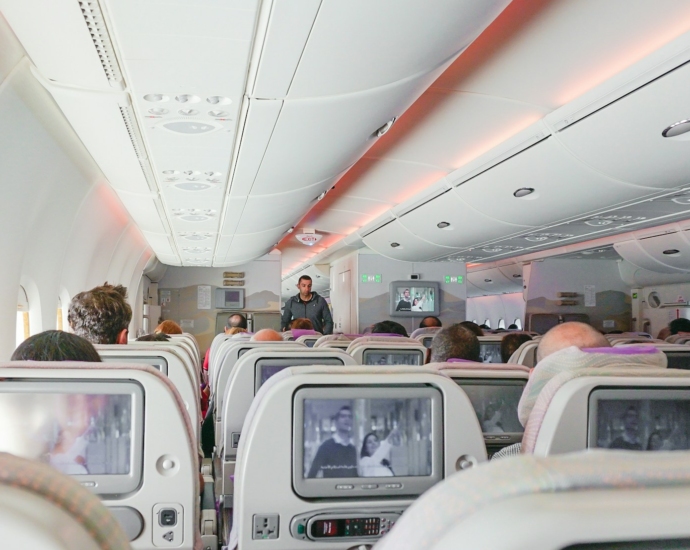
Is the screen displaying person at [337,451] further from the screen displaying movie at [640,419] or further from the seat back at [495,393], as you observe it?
the seat back at [495,393]

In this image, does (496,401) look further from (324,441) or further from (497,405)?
(324,441)

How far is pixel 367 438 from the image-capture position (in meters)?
2.24

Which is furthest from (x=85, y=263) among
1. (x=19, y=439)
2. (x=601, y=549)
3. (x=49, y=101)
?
(x=601, y=549)

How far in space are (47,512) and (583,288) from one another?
50.5 feet

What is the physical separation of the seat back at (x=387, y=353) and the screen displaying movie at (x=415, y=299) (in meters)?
8.74

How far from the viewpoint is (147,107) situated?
4.13m

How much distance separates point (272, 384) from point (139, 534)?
Answer: 2.21 feet

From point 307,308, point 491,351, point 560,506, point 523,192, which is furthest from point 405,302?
point 560,506

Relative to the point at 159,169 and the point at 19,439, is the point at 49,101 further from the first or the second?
the point at 19,439

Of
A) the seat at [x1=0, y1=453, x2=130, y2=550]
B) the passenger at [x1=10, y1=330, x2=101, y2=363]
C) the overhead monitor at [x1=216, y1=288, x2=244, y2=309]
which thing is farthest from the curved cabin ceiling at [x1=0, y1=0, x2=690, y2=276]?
the overhead monitor at [x1=216, y1=288, x2=244, y2=309]

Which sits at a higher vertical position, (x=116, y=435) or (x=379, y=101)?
(x=379, y=101)

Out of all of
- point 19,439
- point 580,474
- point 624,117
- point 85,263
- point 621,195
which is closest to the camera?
point 580,474

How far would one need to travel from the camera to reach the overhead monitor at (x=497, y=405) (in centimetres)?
326

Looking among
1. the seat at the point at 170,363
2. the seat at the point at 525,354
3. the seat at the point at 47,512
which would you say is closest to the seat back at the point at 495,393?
the seat at the point at 170,363
